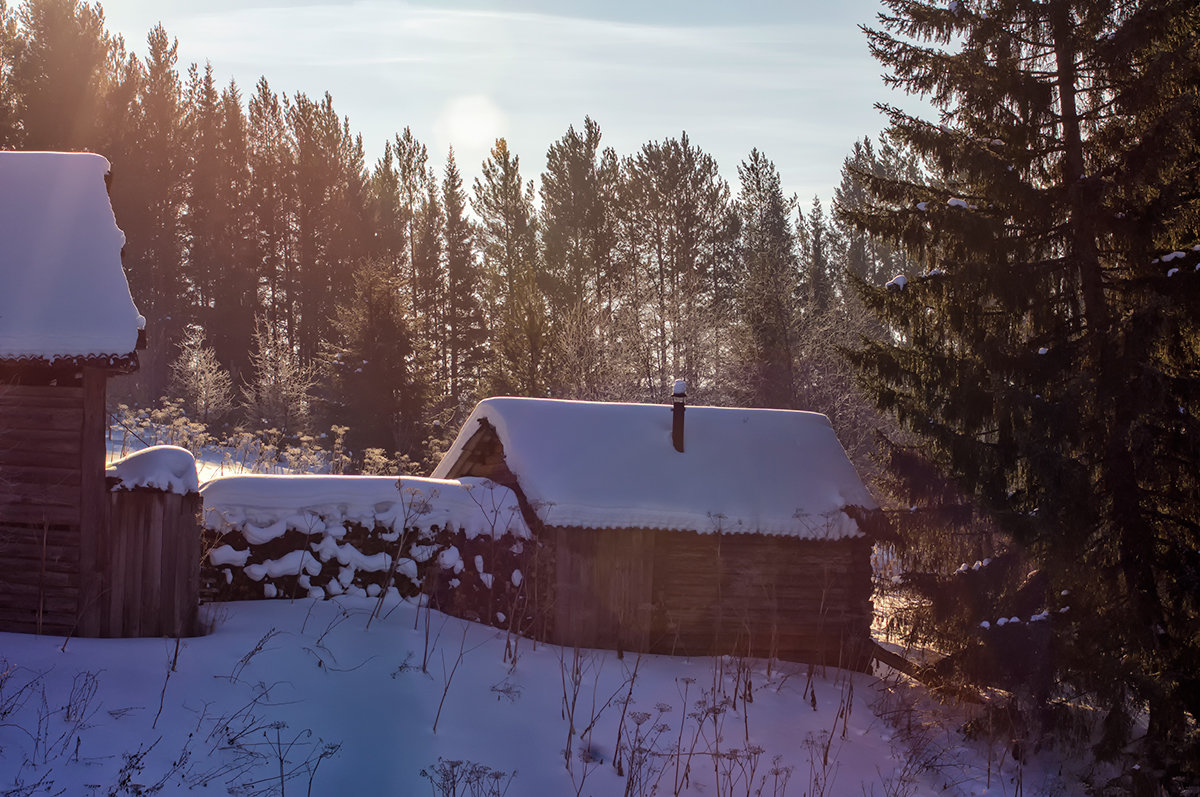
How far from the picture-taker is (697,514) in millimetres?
13055

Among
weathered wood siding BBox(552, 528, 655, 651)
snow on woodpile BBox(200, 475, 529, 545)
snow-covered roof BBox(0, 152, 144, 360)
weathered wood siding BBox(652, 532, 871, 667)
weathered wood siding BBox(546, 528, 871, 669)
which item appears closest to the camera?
snow-covered roof BBox(0, 152, 144, 360)

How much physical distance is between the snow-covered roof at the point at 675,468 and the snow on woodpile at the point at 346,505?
0.69 meters

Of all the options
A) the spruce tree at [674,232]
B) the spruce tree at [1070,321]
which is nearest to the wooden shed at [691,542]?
the spruce tree at [1070,321]

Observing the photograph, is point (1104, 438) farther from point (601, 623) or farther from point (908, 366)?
point (601, 623)

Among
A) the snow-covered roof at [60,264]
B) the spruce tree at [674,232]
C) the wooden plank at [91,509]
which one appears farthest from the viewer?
the spruce tree at [674,232]

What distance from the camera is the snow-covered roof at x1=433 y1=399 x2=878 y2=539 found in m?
13.0

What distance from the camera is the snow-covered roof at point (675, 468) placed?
42.6ft

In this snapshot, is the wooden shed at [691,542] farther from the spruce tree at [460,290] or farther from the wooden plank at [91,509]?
the spruce tree at [460,290]

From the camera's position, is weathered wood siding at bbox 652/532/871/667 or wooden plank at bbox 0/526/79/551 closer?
wooden plank at bbox 0/526/79/551

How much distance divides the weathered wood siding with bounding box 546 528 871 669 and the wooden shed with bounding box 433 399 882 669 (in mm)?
16

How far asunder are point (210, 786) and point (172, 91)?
37875 millimetres

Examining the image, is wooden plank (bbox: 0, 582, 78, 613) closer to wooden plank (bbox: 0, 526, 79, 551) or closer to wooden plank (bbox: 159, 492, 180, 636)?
wooden plank (bbox: 0, 526, 79, 551)

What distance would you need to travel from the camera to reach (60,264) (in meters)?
11.0

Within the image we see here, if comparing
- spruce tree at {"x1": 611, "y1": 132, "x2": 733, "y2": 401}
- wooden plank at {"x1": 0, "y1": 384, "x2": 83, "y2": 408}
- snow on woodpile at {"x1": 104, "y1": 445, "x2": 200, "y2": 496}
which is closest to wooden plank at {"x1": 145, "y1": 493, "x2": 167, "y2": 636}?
snow on woodpile at {"x1": 104, "y1": 445, "x2": 200, "y2": 496}
